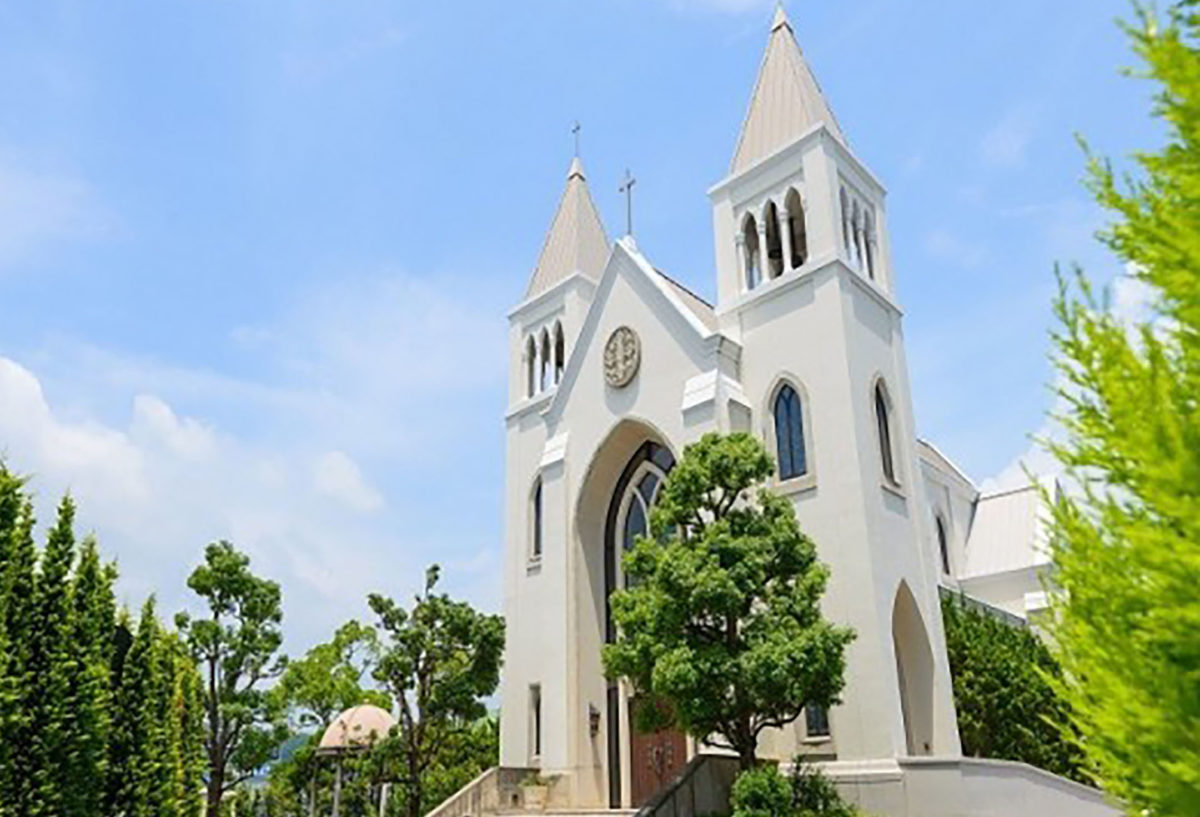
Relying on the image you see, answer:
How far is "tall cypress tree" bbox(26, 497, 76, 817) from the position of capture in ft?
38.1

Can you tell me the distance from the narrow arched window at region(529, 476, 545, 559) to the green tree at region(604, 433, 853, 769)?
942cm

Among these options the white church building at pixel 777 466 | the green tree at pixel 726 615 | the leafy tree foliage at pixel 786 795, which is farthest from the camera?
the white church building at pixel 777 466

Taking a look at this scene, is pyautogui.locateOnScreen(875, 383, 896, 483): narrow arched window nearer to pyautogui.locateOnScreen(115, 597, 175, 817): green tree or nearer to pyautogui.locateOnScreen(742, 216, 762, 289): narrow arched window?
pyautogui.locateOnScreen(742, 216, 762, 289): narrow arched window

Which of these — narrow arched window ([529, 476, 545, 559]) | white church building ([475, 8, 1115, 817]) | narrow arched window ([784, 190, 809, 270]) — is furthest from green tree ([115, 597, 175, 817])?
narrow arched window ([784, 190, 809, 270])

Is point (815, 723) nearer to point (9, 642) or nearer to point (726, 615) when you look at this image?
point (726, 615)

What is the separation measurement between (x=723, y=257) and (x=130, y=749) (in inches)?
648

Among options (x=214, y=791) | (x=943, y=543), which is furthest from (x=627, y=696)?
(x=214, y=791)

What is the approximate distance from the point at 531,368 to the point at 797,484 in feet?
38.2

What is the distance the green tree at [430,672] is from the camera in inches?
1126

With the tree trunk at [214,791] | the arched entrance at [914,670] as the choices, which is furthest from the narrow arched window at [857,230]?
the tree trunk at [214,791]

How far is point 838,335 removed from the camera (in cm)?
2016

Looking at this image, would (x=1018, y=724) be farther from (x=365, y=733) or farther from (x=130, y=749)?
(x=365, y=733)

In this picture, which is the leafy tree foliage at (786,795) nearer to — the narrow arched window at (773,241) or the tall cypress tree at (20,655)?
the tall cypress tree at (20,655)

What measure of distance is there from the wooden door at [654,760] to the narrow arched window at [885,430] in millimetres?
7615
